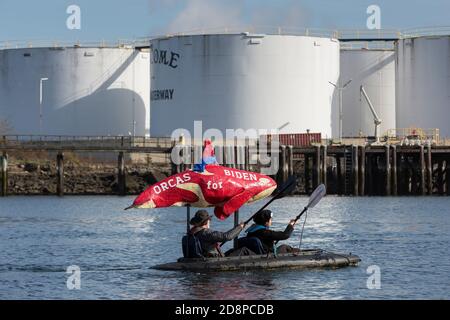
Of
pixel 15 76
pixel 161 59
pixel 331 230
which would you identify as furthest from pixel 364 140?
pixel 331 230

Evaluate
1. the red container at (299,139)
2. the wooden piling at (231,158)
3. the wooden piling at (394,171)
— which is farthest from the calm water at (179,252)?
the red container at (299,139)

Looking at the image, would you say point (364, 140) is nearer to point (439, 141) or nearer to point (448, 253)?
point (439, 141)

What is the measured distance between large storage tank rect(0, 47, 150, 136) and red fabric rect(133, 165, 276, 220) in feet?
243

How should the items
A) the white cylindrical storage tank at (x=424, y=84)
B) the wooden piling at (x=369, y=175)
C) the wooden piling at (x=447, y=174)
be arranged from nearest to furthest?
the wooden piling at (x=369, y=175)
the wooden piling at (x=447, y=174)
the white cylindrical storage tank at (x=424, y=84)

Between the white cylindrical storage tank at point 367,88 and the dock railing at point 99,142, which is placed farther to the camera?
A: the white cylindrical storage tank at point 367,88

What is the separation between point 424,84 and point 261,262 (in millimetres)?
69214

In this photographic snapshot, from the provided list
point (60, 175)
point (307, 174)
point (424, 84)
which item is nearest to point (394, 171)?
point (307, 174)

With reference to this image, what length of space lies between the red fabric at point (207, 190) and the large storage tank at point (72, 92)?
2914 inches

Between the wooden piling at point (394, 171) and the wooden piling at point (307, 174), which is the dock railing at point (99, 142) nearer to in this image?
the wooden piling at point (307, 174)

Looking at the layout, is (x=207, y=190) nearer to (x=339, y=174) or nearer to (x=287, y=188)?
(x=287, y=188)

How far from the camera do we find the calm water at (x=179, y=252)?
116 feet

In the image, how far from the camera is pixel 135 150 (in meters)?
92.1

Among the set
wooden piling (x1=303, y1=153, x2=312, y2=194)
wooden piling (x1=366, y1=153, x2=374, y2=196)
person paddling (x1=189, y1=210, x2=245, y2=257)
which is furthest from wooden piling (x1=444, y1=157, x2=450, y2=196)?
person paddling (x1=189, y1=210, x2=245, y2=257)

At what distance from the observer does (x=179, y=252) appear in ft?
154
